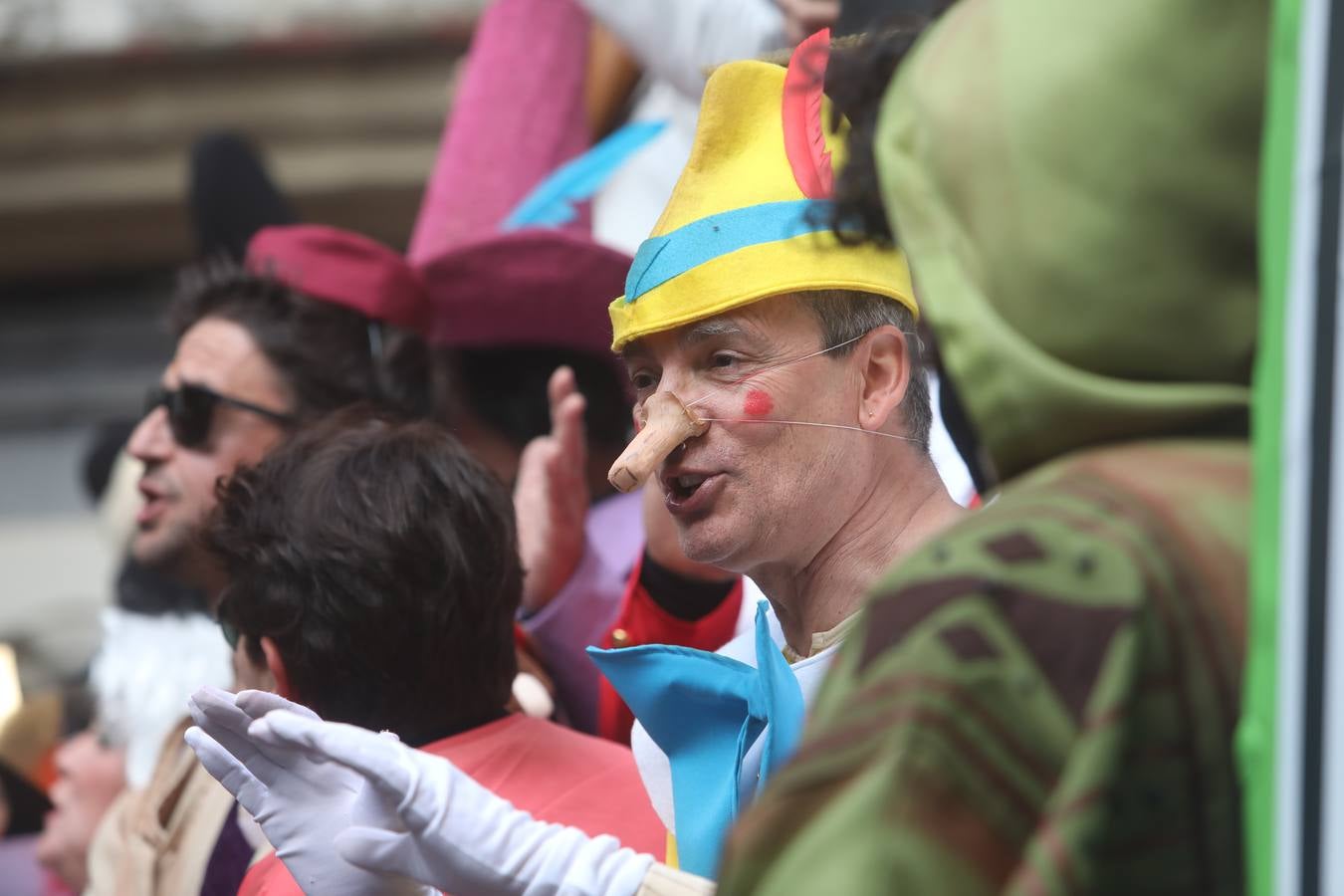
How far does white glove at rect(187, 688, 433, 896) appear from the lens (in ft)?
6.08

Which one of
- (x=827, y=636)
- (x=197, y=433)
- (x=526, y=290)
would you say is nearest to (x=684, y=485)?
(x=827, y=636)

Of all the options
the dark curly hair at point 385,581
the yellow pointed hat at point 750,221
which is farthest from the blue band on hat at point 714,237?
the dark curly hair at point 385,581

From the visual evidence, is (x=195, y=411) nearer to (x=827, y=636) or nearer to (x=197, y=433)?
(x=197, y=433)

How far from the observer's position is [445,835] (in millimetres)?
1672

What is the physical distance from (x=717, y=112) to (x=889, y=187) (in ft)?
3.35

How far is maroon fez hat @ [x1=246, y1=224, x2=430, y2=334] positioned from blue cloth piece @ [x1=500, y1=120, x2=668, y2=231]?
0.26m

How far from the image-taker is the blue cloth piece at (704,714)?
2.01 metres

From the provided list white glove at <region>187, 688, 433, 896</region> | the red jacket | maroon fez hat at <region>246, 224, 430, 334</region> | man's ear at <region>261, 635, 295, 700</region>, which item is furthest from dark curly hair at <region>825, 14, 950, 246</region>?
maroon fez hat at <region>246, 224, 430, 334</region>

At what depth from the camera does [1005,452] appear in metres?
1.23

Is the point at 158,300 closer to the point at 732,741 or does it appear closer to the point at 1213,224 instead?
the point at 732,741

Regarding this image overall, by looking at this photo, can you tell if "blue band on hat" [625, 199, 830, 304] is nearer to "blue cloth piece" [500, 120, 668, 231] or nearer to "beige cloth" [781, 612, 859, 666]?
"beige cloth" [781, 612, 859, 666]

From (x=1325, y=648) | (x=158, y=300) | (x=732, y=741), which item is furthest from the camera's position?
(x=158, y=300)

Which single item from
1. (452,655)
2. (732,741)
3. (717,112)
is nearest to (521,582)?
(452,655)

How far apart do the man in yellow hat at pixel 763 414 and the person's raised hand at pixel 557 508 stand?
0.84 m
